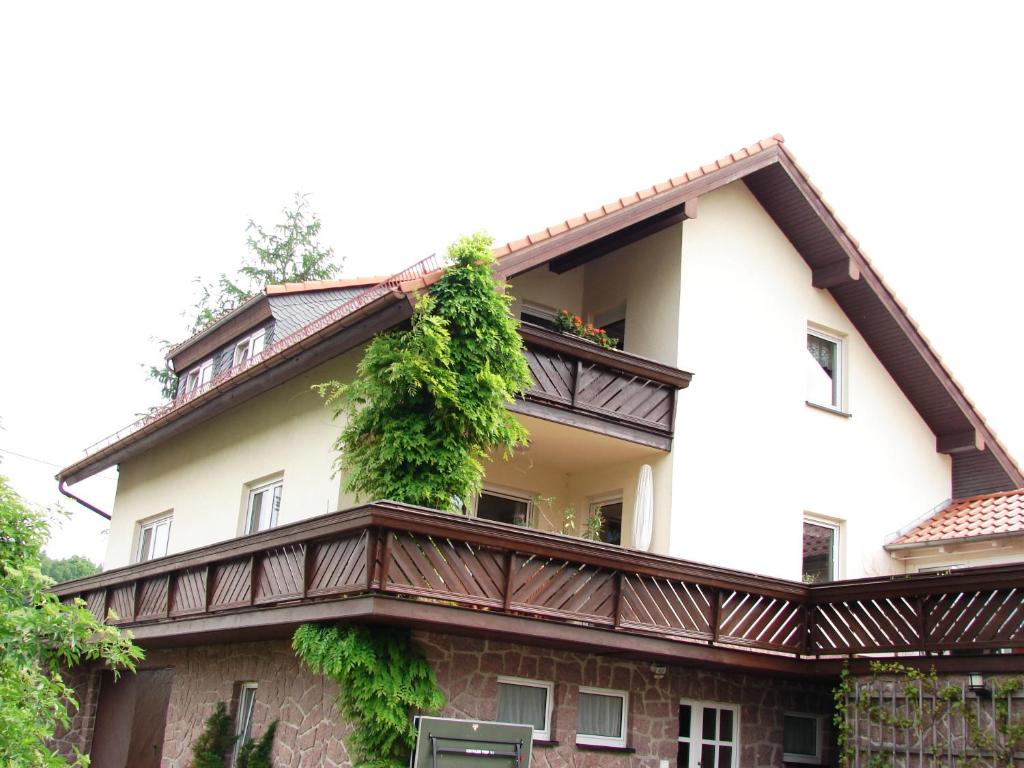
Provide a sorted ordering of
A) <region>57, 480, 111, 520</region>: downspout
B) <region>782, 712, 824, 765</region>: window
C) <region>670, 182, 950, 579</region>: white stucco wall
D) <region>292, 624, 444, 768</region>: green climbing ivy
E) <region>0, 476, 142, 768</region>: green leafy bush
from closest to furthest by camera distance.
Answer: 1. <region>0, 476, 142, 768</region>: green leafy bush
2. <region>292, 624, 444, 768</region>: green climbing ivy
3. <region>782, 712, 824, 765</region>: window
4. <region>670, 182, 950, 579</region>: white stucco wall
5. <region>57, 480, 111, 520</region>: downspout

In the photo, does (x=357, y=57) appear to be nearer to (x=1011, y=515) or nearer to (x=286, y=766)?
(x=286, y=766)

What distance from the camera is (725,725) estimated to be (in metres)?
14.7

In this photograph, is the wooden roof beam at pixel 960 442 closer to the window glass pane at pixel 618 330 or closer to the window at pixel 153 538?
the window glass pane at pixel 618 330

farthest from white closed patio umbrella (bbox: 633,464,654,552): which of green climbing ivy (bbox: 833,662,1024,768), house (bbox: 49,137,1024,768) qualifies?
green climbing ivy (bbox: 833,662,1024,768)

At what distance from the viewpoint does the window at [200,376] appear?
21797 mm

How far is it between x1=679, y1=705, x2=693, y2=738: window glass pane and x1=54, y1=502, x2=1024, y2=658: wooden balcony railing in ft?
4.51

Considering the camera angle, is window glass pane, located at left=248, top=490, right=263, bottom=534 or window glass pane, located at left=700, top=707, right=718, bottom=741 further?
window glass pane, located at left=248, top=490, right=263, bottom=534

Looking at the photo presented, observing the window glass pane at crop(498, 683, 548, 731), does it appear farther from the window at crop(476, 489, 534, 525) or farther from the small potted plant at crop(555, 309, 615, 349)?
the small potted plant at crop(555, 309, 615, 349)

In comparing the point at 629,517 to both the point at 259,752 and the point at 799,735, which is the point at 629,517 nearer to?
the point at 799,735

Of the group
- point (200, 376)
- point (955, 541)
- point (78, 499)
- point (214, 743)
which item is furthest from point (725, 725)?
→ point (78, 499)

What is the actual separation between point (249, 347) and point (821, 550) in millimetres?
9995

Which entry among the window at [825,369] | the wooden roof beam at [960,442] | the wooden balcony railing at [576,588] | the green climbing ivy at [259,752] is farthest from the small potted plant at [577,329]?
the wooden roof beam at [960,442]

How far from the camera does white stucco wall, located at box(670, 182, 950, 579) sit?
52.4ft

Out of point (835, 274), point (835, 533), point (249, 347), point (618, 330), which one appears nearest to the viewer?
point (835, 533)
